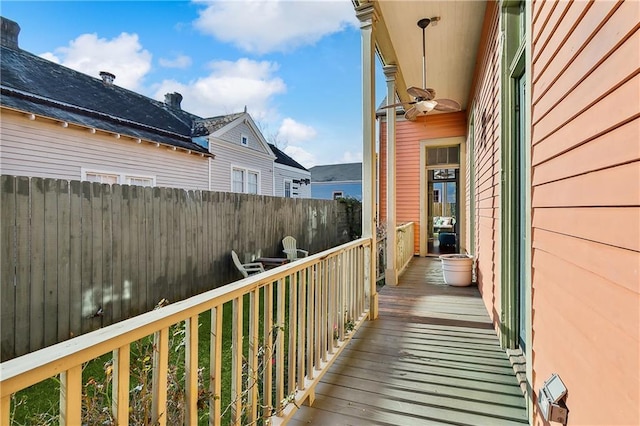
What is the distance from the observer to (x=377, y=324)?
127 inches

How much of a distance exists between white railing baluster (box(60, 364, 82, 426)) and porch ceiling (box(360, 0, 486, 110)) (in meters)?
A: 3.69

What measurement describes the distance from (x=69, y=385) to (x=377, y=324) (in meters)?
Result: 2.89

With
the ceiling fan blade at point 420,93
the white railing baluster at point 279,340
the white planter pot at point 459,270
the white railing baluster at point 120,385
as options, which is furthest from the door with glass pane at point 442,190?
the white railing baluster at point 120,385

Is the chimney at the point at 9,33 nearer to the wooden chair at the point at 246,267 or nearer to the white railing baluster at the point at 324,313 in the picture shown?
the wooden chair at the point at 246,267

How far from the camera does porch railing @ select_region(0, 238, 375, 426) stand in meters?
0.68

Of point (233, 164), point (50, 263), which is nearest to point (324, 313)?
point (50, 263)

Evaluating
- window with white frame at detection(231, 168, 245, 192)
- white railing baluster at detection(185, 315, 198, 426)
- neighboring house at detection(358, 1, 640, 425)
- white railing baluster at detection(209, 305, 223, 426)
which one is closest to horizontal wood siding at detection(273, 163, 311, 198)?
window with white frame at detection(231, 168, 245, 192)

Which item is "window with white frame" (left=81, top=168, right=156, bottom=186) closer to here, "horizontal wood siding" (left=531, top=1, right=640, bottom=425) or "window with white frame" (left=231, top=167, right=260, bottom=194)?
"window with white frame" (left=231, top=167, right=260, bottom=194)

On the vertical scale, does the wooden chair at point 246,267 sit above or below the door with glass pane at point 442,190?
below

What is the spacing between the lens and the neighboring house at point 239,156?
31.2 ft

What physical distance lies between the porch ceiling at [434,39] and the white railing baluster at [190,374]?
A: 11.3 feet

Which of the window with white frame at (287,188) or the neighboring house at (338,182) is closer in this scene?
the window with white frame at (287,188)

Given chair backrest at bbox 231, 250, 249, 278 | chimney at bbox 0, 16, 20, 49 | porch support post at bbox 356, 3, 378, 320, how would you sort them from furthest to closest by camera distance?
chimney at bbox 0, 16, 20, 49 → chair backrest at bbox 231, 250, 249, 278 → porch support post at bbox 356, 3, 378, 320

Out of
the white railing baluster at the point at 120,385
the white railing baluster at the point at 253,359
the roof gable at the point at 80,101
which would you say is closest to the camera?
the white railing baluster at the point at 120,385
